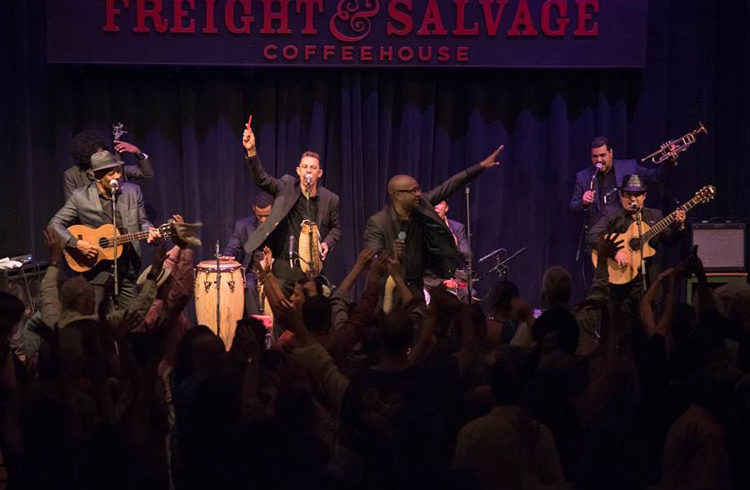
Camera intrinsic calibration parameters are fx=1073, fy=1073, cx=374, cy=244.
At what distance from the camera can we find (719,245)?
1111 cm

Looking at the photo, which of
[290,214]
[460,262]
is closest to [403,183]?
[290,214]

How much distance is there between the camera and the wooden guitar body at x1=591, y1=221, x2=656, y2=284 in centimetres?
1009

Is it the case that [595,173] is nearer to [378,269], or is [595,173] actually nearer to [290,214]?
[290,214]

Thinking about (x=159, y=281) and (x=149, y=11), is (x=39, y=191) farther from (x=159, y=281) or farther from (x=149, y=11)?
(x=159, y=281)

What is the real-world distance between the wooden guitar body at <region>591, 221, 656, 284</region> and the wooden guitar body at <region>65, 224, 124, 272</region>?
4542 millimetres

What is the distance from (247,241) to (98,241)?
1791 mm

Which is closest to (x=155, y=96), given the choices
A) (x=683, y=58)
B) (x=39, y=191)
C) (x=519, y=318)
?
(x=39, y=191)

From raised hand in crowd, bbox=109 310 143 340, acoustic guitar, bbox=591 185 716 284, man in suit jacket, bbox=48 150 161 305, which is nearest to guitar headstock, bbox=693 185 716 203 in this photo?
acoustic guitar, bbox=591 185 716 284

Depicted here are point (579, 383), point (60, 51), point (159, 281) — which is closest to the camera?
point (579, 383)

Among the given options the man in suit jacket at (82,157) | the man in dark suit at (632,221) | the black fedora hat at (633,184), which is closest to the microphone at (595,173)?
the man in dark suit at (632,221)

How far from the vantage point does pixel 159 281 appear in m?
5.95

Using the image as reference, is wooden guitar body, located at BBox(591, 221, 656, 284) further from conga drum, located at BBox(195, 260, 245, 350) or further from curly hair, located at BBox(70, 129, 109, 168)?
curly hair, located at BBox(70, 129, 109, 168)

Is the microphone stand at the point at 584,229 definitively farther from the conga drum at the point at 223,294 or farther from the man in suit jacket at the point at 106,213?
the man in suit jacket at the point at 106,213

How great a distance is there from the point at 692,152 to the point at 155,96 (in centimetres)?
606
